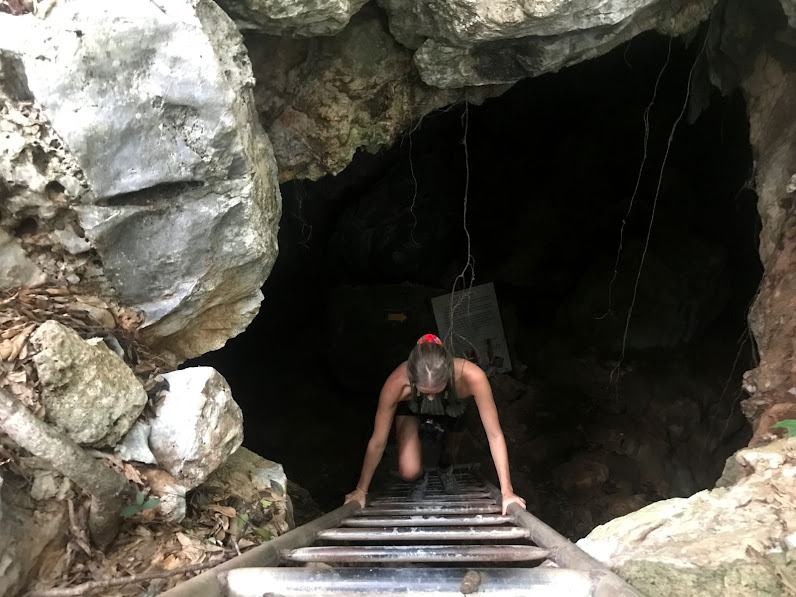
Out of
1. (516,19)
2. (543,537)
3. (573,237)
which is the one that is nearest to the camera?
(543,537)

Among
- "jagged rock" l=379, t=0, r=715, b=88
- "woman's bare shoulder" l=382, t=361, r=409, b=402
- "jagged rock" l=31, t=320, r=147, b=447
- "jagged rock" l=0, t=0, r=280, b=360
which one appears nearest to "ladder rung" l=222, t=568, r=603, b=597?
"jagged rock" l=31, t=320, r=147, b=447

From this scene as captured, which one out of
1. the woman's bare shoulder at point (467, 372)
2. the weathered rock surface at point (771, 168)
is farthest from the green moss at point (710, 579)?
the woman's bare shoulder at point (467, 372)

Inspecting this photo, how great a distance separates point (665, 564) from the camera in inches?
54.2

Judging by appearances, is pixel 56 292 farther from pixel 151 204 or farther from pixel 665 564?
pixel 665 564

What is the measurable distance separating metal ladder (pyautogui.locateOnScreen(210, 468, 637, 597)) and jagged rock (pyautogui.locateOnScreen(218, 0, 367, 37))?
6.42 feet

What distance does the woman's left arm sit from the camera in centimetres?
239

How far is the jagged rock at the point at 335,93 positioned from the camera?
8.70 ft

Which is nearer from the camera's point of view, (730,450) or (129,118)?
(129,118)

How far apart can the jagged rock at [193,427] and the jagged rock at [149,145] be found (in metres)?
0.36

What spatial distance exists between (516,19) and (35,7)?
1763 millimetres

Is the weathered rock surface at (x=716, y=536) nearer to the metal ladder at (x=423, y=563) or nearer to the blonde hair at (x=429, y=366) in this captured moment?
the metal ladder at (x=423, y=563)

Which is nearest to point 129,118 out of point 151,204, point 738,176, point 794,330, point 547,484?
point 151,204

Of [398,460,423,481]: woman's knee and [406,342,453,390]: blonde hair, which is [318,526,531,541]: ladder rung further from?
[398,460,423,481]: woman's knee

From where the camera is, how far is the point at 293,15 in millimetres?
2156
